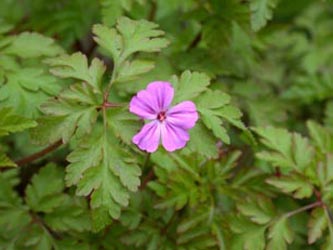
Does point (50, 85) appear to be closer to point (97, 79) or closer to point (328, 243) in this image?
point (97, 79)

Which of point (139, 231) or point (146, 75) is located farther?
point (146, 75)

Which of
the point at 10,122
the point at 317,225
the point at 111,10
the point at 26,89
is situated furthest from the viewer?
the point at 111,10

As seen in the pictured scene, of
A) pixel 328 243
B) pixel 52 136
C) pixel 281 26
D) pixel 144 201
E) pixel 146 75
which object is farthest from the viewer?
pixel 281 26

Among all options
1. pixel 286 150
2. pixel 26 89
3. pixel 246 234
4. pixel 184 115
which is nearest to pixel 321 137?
pixel 286 150

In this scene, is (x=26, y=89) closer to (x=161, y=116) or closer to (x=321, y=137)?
(x=161, y=116)

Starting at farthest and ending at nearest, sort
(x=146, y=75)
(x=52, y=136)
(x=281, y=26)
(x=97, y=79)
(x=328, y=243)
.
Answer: (x=281, y=26)
(x=146, y=75)
(x=328, y=243)
(x=97, y=79)
(x=52, y=136)

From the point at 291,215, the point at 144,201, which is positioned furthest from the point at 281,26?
the point at 144,201
